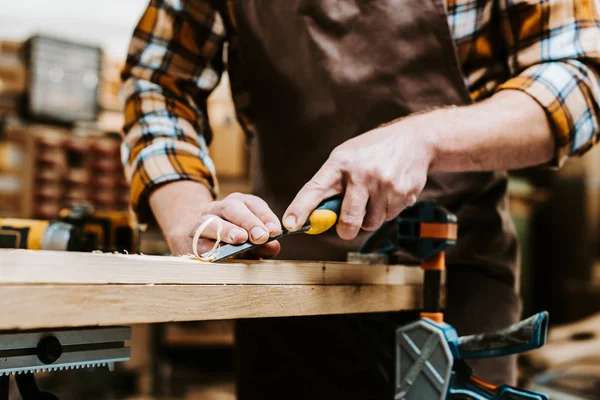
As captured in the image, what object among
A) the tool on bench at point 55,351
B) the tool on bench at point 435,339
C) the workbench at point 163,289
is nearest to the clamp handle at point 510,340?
the tool on bench at point 435,339

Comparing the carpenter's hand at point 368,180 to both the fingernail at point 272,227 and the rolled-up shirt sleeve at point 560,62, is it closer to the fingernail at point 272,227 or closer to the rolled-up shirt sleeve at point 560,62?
the fingernail at point 272,227

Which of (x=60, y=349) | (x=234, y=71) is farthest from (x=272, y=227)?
(x=234, y=71)

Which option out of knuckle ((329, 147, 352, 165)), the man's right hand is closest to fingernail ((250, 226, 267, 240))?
the man's right hand

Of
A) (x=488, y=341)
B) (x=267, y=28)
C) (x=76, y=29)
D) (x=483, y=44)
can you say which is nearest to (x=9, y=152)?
(x=76, y=29)

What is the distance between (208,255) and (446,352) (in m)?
0.31

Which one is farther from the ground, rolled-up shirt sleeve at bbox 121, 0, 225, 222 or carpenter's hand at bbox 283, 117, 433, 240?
rolled-up shirt sleeve at bbox 121, 0, 225, 222

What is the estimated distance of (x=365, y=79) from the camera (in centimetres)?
93

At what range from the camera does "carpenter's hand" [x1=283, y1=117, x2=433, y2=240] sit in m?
0.65

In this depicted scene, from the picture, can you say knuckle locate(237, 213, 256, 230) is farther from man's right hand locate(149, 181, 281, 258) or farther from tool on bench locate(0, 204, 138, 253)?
tool on bench locate(0, 204, 138, 253)

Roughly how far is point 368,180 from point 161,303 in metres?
0.27

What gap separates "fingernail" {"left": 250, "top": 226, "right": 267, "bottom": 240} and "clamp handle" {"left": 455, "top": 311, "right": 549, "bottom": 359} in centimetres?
28

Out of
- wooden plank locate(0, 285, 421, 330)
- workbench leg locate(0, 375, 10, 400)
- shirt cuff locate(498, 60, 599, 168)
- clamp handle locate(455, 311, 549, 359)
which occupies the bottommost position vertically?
workbench leg locate(0, 375, 10, 400)

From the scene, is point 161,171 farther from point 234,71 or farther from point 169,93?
point 234,71

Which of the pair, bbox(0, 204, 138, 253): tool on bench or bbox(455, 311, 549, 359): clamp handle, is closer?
bbox(455, 311, 549, 359): clamp handle
